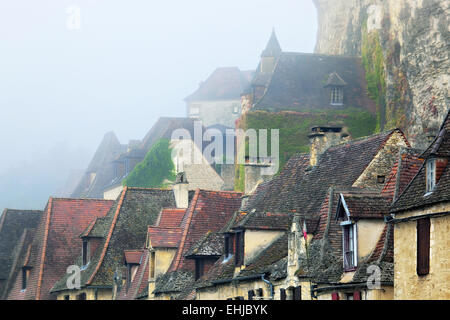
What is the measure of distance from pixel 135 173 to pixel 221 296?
40672 millimetres

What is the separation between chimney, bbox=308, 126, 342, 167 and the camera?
3136cm

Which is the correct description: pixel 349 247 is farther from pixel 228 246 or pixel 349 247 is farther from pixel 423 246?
pixel 228 246

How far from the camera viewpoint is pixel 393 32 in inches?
2467

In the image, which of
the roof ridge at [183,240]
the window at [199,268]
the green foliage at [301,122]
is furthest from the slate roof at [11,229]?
the window at [199,268]

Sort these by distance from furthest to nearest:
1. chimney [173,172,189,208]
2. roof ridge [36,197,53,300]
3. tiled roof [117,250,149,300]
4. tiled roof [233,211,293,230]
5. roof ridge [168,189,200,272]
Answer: roof ridge [36,197,53,300]
chimney [173,172,189,208]
tiled roof [117,250,149,300]
roof ridge [168,189,200,272]
tiled roof [233,211,293,230]

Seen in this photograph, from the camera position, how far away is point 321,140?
31469mm

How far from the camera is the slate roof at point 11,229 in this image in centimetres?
5225

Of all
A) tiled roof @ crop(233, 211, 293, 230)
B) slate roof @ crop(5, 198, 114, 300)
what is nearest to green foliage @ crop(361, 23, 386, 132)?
slate roof @ crop(5, 198, 114, 300)

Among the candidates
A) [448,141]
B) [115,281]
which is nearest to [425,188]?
[448,141]

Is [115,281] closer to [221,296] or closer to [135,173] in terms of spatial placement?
[221,296]

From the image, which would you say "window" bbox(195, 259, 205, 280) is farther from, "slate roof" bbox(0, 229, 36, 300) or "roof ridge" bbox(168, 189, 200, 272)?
"slate roof" bbox(0, 229, 36, 300)

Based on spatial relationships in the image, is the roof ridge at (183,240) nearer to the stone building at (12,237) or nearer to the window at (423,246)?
the stone building at (12,237)

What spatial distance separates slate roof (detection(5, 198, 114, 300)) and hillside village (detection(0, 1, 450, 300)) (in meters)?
0.07

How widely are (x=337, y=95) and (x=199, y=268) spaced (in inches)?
1217
